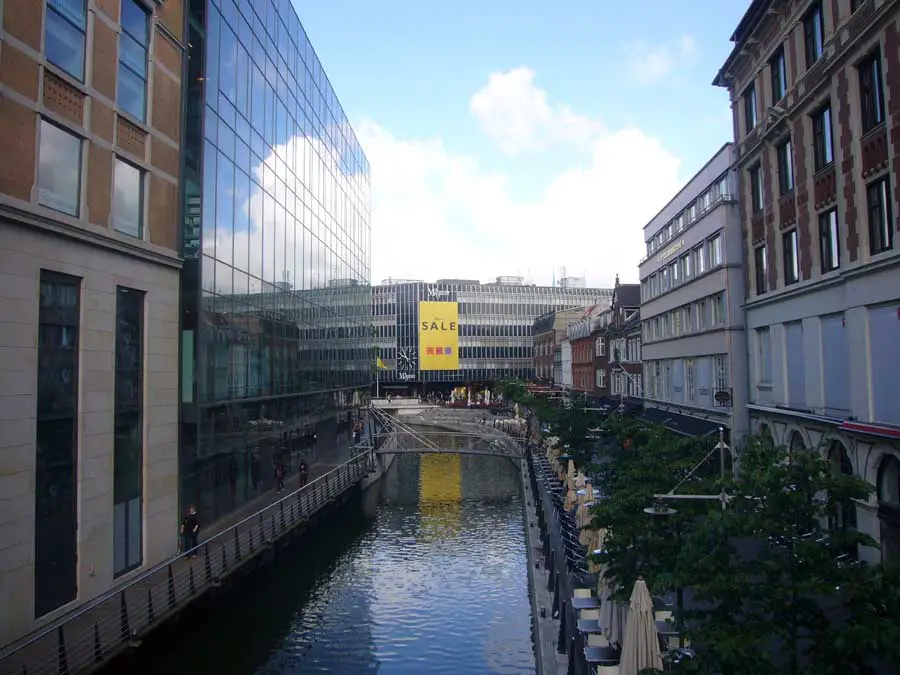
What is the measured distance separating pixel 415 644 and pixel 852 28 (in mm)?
21952

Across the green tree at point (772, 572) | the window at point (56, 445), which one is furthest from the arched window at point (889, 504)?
the window at point (56, 445)

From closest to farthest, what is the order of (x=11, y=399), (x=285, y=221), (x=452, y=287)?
(x=11, y=399) → (x=285, y=221) → (x=452, y=287)

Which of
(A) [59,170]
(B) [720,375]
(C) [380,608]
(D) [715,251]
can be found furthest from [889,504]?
(A) [59,170]

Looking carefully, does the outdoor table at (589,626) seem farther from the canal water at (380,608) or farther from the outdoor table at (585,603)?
the canal water at (380,608)

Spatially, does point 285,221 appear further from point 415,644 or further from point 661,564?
point 661,564

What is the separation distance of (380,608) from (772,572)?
1775 cm

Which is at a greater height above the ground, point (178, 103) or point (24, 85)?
point (178, 103)

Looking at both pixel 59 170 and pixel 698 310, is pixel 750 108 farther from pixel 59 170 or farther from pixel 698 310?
pixel 59 170

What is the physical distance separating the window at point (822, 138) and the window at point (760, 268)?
6.38m

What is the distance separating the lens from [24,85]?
18141 mm

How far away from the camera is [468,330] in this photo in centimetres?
13750

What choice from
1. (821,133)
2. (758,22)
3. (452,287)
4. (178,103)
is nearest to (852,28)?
(821,133)

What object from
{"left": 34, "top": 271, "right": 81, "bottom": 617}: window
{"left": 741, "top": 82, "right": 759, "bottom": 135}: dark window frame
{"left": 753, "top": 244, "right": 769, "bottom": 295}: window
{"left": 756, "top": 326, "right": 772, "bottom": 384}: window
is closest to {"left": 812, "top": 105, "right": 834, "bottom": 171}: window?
{"left": 741, "top": 82, "right": 759, "bottom": 135}: dark window frame

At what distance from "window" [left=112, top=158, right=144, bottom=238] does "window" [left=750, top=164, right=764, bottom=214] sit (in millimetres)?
23725
